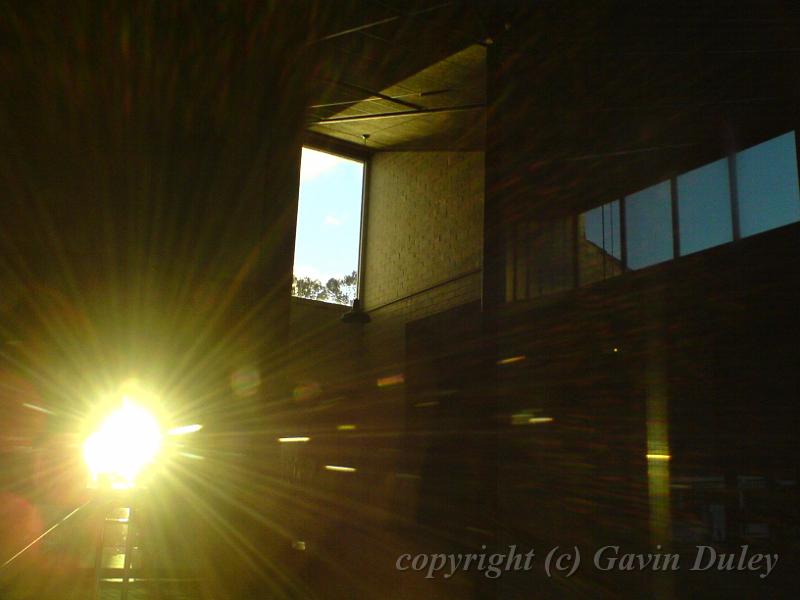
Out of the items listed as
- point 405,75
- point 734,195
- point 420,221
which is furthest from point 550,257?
point 420,221

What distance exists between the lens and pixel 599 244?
820 centimetres

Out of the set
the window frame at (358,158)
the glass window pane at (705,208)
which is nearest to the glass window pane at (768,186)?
the glass window pane at (705,208)

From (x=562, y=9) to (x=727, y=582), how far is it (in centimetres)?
527

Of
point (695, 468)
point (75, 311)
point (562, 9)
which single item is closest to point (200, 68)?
point (75, 311)

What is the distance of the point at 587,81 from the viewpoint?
726cm

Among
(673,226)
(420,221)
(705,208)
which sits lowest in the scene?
(673,226)

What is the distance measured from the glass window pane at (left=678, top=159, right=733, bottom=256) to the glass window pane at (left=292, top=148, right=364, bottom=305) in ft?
22.8

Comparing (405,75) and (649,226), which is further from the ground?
(405,75)

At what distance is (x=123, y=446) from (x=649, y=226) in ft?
19.8

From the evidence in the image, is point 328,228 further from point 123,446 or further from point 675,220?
point 123,446

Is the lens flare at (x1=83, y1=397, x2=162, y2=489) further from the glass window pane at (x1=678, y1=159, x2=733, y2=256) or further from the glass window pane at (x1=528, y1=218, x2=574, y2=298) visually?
the glass window pane at (x1=528, y1=218, x2=574, y2=298)

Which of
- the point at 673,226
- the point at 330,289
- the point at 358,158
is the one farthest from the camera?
the point at 358,158

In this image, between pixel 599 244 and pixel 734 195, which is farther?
pixel 599 244

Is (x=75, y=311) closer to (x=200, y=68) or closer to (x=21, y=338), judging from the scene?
(x=21, y=338)
